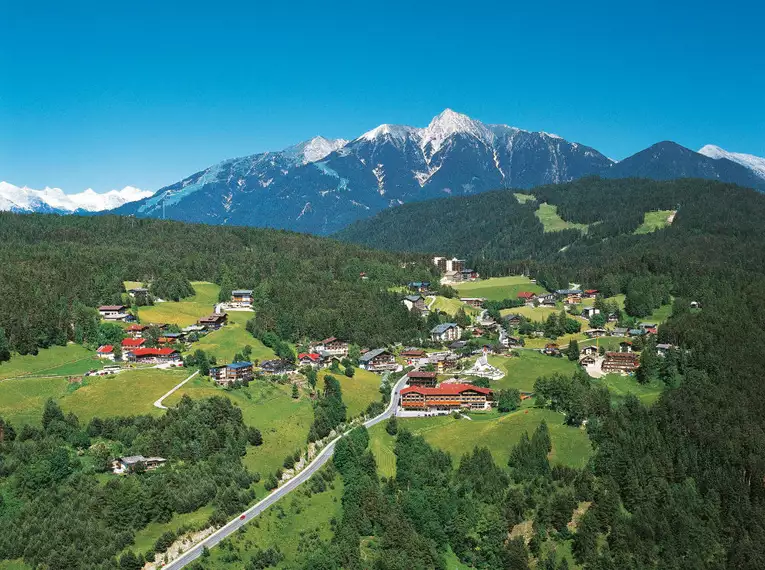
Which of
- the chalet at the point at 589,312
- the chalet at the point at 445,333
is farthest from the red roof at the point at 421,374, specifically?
the chalet at the point at 589,312

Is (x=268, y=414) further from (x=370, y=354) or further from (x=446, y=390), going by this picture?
(x=370, y=354)

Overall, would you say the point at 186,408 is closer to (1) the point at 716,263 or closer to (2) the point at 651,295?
(2) the point at 651,295

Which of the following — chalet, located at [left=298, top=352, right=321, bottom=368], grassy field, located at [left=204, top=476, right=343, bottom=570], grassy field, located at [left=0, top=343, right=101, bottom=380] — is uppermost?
grassy field, located at [left=0, top=343, right=101, bottom=380]

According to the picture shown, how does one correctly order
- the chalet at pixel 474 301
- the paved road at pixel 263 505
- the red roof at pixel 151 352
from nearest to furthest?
the paved road at pixel 263 505 → the red roof at pixel 151 352 → the chalet at pixel 474 301

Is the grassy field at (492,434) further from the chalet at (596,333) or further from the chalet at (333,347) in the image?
the chalet at (596,333)

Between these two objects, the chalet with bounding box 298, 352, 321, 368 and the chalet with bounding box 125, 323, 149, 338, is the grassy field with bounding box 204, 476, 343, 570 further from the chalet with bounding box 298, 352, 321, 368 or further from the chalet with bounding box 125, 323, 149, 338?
the chalet with bounding box 125, 323, 149, 338

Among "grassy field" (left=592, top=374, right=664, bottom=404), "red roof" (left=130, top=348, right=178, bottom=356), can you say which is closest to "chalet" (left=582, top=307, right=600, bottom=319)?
"grassy field" (left=592, top=374, right=664, bottom=404)

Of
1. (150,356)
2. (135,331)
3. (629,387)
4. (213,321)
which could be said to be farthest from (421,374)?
(135,331)
